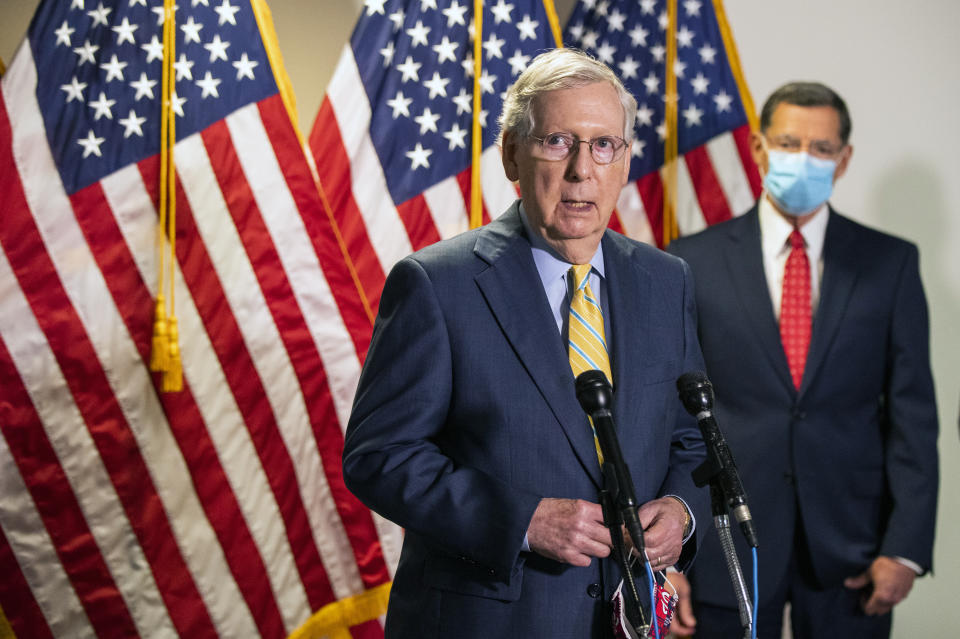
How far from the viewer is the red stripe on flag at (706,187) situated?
297 centimetres

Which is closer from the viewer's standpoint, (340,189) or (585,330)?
(585,330)

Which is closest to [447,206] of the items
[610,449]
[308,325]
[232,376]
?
[308,325]

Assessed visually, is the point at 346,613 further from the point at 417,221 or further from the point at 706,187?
the point at 706,187

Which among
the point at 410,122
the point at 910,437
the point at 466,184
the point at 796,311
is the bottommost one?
the point at 910,437

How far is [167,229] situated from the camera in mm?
2359

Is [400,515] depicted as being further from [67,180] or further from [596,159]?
[67,180]

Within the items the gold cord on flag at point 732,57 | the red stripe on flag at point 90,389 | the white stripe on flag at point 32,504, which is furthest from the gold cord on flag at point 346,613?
the gold cord on flag at point 732,57

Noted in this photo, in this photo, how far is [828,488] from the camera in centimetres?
235

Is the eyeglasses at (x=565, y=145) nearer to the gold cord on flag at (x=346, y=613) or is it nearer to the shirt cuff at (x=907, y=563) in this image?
the shirt cuff at (x=907, y=563)

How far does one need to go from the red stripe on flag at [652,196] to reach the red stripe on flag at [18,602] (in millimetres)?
2055

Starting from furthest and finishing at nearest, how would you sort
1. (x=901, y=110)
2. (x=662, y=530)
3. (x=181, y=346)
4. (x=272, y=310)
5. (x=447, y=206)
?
(x=901, y=110) < (x=447, y=206) < (x=272, y=310) < (x=181, y=346) < (x=662, y=530)

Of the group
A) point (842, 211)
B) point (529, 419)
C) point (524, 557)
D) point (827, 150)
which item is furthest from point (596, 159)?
point (842, 211)

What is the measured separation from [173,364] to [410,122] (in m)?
0.95

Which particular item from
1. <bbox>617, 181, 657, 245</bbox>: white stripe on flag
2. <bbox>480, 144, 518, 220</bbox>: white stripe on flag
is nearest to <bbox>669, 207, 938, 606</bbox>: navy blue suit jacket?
<bbox>617, 181, 657, 245</bbox>: white stripe on flag
